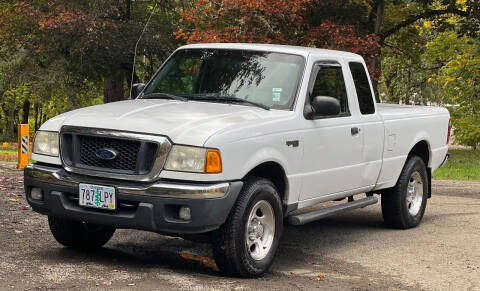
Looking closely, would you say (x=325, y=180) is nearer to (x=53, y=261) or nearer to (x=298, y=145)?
(x=298, y=145)

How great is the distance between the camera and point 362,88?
9.04m

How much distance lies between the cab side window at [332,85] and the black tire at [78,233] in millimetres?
2431

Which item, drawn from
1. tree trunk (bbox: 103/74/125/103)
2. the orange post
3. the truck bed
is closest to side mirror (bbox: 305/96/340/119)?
the truck bed

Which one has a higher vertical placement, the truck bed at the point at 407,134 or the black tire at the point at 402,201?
the truck bed at the point at 407,134

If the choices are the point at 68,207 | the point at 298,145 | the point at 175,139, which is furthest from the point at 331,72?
the point at 68,207

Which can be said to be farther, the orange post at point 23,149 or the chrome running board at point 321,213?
the orange post at point 23,149

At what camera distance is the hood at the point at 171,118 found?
643cm

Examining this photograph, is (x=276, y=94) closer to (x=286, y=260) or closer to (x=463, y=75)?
(x=286, y=260)

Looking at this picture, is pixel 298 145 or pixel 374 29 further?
pixel 374 29

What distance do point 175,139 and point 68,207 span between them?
1.11 meters

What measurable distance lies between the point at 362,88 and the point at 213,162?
10.5ft

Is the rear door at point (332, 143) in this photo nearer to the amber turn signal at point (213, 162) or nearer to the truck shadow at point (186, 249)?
the truck shadow at point (186, 249)

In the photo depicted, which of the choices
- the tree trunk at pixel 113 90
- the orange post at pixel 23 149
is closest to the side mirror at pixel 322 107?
the orange post at pixel 23 149

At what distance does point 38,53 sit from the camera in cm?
2973
